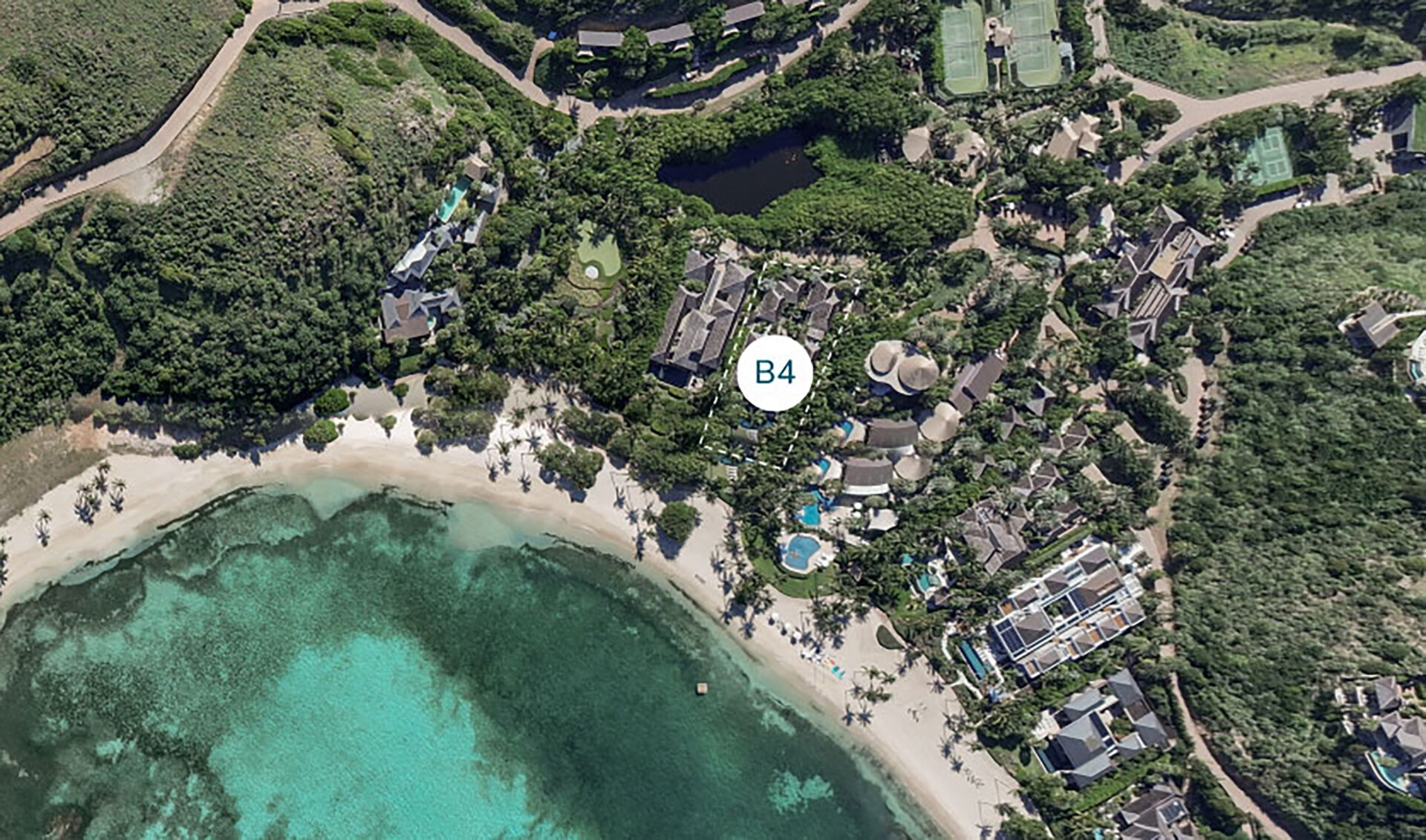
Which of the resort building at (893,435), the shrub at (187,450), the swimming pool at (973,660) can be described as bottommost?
the swimming pool at (973,660)

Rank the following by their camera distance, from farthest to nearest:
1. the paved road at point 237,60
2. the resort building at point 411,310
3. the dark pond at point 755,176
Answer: the dark pond at point 755,176 → the resort building at point 411,310 → the paved road at point 237,60

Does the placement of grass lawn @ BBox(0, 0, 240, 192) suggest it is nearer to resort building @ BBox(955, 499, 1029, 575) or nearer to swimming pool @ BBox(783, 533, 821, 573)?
swimming pool @ BBox(783, 533, 821, 573)

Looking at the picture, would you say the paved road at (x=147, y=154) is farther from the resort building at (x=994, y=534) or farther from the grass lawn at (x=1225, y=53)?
the grass lawn at (x=1225, y=53)

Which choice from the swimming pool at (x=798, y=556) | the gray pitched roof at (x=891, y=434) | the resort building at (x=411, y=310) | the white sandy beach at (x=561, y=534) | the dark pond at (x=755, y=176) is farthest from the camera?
the dark pond at (x=755, y=176)

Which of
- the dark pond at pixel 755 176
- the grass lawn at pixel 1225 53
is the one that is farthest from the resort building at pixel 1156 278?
the dark pond at pixel 755 176

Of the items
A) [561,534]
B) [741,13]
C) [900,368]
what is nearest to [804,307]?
[900,368]

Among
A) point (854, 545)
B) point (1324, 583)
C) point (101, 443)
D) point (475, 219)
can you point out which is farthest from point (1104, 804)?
point (101, 443)
